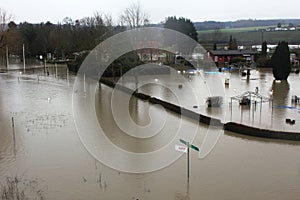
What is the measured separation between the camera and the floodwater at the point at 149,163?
576 cm

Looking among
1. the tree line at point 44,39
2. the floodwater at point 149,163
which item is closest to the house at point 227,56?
the tree line at point 44,39

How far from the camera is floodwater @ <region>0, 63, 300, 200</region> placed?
5758mm

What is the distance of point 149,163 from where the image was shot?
700cm

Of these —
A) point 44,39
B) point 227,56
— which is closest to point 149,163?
point 227,56

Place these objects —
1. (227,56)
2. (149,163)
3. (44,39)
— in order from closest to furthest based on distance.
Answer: (149,163) → (227,56) → (44,39)

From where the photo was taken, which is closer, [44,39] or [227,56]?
[227,56]

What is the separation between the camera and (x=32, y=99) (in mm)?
14195

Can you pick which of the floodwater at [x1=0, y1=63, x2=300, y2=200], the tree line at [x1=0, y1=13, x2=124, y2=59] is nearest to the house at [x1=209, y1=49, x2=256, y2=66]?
the tree line at [x1=0, y1=13, x2=124, y2=59]

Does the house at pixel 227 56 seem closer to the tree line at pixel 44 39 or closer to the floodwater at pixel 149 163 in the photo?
the tree line at pixel 44 39

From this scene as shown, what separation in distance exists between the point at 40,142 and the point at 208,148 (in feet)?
12.2

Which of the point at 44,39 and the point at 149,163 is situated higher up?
the point at 44,39

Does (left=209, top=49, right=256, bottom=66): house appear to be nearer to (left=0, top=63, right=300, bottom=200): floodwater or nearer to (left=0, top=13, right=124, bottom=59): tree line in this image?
(left=0, top=13, right=124, bottom=59): tree line

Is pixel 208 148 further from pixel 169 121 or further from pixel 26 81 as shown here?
pixel 26 81

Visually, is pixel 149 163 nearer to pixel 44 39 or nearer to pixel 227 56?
pixel 227 56
